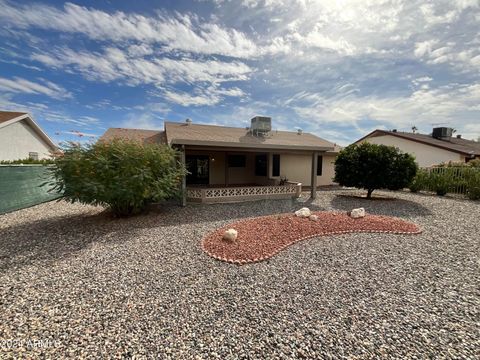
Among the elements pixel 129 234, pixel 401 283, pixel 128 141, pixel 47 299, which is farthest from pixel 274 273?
pixel 128 141

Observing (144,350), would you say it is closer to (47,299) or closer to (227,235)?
(47,299)

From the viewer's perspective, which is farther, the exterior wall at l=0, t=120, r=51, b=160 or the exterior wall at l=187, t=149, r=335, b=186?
the exterior wall at l=187, t=149, r=335, b=186

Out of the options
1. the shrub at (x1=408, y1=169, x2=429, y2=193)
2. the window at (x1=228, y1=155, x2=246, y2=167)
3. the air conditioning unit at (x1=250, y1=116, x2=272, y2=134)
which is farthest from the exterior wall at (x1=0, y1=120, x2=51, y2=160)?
the shrub at (x1=408, y1=169, x2=429, y2=193)

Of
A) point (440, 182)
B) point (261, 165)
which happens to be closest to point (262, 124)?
point (261, 165)

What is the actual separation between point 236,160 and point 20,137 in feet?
47.3

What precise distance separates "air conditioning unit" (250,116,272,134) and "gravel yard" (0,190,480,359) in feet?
29.9

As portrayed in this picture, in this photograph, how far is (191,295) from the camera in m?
3.04

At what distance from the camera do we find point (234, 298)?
2.98 m

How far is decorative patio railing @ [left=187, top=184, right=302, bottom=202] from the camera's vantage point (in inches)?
369

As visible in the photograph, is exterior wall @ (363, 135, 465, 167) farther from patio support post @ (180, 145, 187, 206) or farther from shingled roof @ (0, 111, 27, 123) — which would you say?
shingled roof @ (0, 111, 27, 123)

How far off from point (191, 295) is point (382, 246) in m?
4.34

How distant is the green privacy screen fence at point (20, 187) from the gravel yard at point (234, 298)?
119 inches

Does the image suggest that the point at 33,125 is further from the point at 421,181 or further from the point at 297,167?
the point at 421,181

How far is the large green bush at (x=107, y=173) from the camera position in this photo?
619 centimetres
